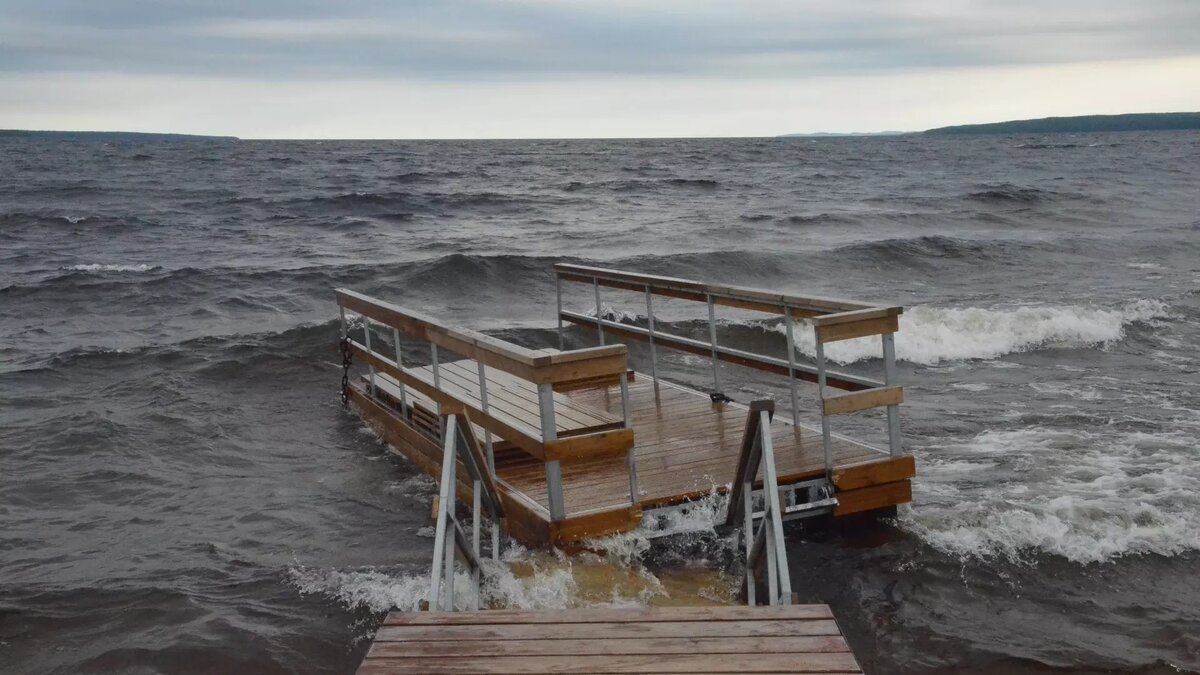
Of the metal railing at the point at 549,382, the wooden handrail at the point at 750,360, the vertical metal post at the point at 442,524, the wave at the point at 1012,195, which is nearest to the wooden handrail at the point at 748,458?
the metal railing at the point at 549,382

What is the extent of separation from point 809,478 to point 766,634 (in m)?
3.25

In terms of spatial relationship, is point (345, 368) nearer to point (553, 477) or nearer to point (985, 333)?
point (553, 477)

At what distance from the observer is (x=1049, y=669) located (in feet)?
19.5

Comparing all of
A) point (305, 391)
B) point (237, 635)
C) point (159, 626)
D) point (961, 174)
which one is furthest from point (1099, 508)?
point (961, 174)

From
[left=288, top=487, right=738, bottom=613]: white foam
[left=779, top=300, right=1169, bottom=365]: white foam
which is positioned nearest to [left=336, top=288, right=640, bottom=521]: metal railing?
[left=288, top=487, right=738, bottom=613]: white foam

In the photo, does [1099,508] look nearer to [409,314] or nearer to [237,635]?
[409,314]

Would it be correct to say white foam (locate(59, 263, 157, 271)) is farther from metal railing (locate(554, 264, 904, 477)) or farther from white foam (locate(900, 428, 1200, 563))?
white foam (locate(900, 428, 1200, 563))

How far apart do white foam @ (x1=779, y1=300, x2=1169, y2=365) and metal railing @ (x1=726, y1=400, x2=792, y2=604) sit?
33.8 ft

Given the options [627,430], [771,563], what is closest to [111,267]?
[627,430]

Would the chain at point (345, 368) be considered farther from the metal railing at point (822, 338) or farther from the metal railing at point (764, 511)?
the metal railing at point (764, 511)

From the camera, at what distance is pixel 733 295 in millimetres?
8016

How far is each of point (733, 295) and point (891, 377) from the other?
155 cm

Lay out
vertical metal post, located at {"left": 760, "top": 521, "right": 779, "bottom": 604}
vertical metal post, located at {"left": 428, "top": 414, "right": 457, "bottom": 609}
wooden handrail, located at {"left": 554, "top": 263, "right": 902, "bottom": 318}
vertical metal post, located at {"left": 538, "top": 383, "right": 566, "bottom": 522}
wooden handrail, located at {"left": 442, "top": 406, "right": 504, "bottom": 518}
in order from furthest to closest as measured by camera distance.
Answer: wooden handrail, located at {"left": 554, "top": 263, "right": 902, "bottom": 318} < vertical metal post, located at {"left": 538, "top": 383, "right": 566, "bottom": 522} < wooden handrail, located at {"left": 442, "top": 406, "right": 504, "bottom": 518} < vertical metal post, located at {"left": 760, "top": 521, "right": 779, "bottom": 604} < vertical metal post, located at {"left": 428, "top": 414, "right": 457, "bottom": 609}

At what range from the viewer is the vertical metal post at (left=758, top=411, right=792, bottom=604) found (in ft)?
15.2
